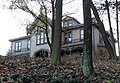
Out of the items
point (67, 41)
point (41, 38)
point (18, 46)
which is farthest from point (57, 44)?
point (18, 46)

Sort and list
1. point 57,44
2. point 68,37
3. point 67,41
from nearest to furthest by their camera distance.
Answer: point 57,44
point 67,41
point 68,37

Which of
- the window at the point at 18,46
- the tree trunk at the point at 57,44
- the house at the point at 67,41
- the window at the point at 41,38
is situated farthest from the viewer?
the window at the point at 18,46

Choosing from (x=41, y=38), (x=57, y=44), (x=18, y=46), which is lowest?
(x=57, y=44)

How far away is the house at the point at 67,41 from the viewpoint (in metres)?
35.4

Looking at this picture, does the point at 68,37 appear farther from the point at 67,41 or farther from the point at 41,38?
the point at 41,38

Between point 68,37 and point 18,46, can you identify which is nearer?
point 68,37

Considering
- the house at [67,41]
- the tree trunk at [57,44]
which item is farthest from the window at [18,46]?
the tree trunk at [57,44]

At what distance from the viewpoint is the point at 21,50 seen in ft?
142

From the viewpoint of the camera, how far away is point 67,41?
37.7 meters

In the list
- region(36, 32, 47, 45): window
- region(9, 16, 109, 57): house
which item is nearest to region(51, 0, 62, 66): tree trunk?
region(9, 16, 109, 57): house

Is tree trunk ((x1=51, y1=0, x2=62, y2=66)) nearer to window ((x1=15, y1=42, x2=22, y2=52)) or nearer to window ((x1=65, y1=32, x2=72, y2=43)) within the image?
window ((x1=65, y1=32, x2=72, y2=43))

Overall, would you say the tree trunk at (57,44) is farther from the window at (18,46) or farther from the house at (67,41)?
the window at (18,46)

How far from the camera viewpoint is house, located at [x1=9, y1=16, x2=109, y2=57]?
116 feet

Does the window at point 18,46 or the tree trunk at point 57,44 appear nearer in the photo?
the tree trunk at point 57,44
